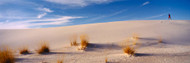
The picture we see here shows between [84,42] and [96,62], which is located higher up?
[84,42]

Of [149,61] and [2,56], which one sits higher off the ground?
[2,56]

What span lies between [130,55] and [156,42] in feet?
9.24

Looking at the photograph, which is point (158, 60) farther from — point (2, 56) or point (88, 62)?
point (2, 56)

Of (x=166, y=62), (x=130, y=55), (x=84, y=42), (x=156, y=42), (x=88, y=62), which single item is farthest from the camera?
(x=156, y=42)

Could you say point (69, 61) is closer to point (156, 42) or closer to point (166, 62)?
point (166, 62)

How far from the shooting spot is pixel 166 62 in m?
3.23

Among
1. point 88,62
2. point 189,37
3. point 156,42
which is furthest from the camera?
point 189,37

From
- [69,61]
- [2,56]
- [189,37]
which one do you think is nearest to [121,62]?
[69,61]

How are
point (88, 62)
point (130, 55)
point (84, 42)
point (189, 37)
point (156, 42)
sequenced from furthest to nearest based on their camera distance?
point (189, 37), point (156, 42), point (84, 42), point (130, 55), point (88, 62)

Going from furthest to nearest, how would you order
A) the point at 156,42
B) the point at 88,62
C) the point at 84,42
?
the point at 156,42 < the point at 84,42 < the point at 88,62

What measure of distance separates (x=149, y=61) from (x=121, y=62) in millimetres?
820

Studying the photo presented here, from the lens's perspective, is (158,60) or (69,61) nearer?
(158,60)

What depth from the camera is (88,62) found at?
345cm

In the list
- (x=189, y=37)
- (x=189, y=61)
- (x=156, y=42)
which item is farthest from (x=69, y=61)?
(x=189, y=37)
